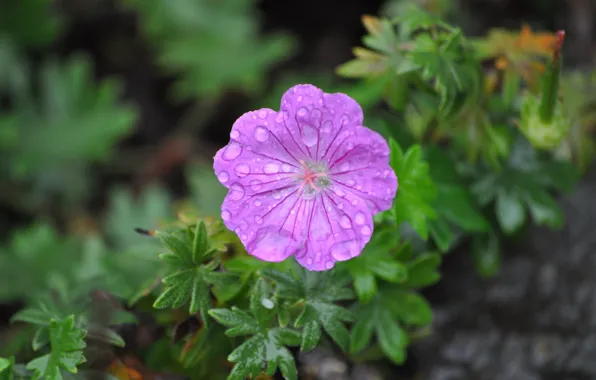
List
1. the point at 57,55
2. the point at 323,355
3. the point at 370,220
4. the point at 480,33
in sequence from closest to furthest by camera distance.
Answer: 1. the point at 370,220
2. the point at 323,355
3. the point at 480,33
4. the point at 57,55

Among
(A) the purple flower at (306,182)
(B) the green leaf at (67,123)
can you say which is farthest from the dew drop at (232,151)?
(B) the green leaf at (67,123)

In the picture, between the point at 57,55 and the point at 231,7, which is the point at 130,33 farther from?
the point at 231,7

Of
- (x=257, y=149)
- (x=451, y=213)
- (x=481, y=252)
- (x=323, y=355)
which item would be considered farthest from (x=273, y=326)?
(x=481, y=252)

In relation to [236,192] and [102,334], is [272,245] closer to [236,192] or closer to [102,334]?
[236,192]

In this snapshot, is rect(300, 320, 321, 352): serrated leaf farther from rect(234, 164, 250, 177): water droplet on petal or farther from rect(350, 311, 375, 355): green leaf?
rect(234, 164, 250, 177): water droplet on petal

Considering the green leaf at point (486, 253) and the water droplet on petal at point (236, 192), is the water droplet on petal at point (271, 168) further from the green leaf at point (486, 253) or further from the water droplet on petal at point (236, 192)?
the green leaf at point (486, 253)

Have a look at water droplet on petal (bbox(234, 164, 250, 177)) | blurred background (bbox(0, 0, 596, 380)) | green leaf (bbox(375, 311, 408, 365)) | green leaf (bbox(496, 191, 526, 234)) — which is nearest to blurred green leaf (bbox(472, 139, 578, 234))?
green leaf (bbox(496, 191, 526, 234))
